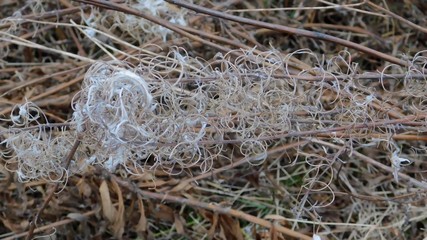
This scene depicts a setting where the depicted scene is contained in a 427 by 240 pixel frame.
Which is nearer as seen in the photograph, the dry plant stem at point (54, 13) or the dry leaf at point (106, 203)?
the dry leaf at point (106, 203)

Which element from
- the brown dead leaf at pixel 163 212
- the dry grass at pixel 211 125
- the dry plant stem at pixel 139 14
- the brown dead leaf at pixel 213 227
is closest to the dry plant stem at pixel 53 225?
the dry grass at pixel 211 125

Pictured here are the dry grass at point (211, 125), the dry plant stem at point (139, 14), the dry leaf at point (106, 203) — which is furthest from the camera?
the dry leaf at point (106, 203)

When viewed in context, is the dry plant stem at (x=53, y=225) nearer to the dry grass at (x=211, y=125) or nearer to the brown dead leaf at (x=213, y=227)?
the dry grass at (x=211, y=125)

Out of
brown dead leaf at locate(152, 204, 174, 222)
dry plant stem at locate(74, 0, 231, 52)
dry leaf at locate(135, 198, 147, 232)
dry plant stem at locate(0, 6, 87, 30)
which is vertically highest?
dry plant stem at locate(74, 0, 231, 52)

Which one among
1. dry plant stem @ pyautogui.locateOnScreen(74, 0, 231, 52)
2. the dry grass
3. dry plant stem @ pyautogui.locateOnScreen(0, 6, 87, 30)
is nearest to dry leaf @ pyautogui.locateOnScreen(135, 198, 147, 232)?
the dry grass

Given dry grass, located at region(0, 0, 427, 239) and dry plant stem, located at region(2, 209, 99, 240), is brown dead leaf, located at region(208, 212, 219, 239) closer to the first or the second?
dry grass, located at region(0, 0, 427, 239)

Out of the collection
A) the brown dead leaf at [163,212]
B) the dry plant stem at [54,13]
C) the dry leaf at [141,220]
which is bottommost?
the brown dead leaf at [163,212]

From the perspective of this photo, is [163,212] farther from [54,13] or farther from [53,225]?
[54,13]

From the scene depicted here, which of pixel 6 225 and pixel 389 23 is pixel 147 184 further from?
pixel 389 23

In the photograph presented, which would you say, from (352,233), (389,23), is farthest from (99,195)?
(389,23)
